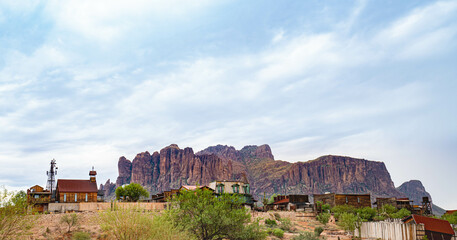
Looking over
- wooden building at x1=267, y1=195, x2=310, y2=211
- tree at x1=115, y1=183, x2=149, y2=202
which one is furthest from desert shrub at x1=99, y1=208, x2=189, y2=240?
tree at x1=115, y1=183, x2=149, y2=202

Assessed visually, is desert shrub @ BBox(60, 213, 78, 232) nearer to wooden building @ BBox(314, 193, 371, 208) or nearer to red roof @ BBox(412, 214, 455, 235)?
red roof @ BBox(412, 214, 455, 235)

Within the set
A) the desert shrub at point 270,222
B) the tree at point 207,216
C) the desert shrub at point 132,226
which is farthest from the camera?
the desert shrub at point 270,222

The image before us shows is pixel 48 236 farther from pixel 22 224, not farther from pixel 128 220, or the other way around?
pixel 128 220

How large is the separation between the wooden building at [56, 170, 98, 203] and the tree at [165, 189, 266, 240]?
145 ft

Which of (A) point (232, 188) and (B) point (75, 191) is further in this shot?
(A) point (232, 188)

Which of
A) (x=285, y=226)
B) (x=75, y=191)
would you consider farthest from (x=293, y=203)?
(x=75, y=191)

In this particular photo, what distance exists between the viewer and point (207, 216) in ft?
93.1

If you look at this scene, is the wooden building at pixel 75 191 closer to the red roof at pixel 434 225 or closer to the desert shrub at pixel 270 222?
the desert shrub at pixel 270 222

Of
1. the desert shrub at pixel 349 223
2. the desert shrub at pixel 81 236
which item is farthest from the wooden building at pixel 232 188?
the desert shrub at pixel 81 236

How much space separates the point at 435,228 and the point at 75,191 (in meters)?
59.2

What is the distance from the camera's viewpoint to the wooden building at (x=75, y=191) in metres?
66.6

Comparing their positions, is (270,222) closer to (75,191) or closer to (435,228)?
(435,228)

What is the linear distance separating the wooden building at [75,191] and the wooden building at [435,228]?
55.1m

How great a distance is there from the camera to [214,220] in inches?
1144
